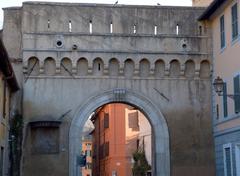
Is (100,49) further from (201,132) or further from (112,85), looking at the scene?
(201,132)

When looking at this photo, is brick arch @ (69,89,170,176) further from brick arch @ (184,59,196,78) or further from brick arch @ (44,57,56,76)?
brick arch @ (184,59,196,78)

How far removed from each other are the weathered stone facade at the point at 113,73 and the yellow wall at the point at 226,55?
75 cm

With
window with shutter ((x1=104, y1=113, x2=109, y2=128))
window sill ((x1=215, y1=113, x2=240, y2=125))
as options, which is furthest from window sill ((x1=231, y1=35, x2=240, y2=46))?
window with shutter ((x1=104, y1=113, x2=109, y2=128))

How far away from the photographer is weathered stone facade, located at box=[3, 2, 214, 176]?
22484 millimetres

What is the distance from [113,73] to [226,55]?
481 centimetres

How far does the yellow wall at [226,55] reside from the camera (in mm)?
20016

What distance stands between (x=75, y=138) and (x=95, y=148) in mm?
30091

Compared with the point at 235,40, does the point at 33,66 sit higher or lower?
lower

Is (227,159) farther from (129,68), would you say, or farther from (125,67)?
(125,67)

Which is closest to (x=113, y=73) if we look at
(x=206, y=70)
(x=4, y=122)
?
(x=206, y=70)

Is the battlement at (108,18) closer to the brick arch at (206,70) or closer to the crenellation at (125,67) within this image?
the crenellation at (125,67)

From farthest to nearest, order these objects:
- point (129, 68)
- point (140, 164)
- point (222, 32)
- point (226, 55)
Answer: point (140, 164)
point (129, 68)
point (222, 32)
point (226, 55)

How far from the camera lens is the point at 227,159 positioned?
21.0 meters

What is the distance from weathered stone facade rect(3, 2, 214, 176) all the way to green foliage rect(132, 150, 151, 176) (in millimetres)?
12516
